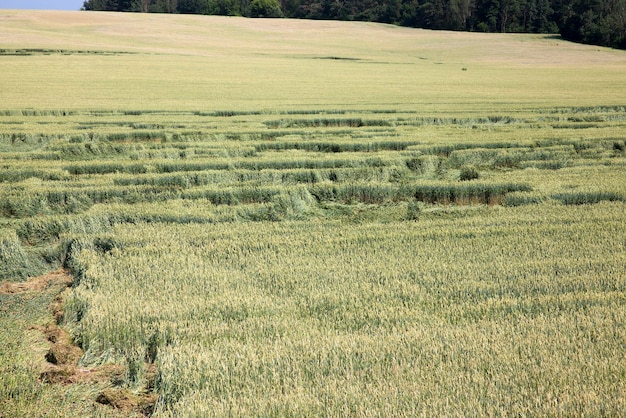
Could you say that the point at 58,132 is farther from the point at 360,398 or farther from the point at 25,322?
the point at 360,398

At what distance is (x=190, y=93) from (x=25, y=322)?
24535mm

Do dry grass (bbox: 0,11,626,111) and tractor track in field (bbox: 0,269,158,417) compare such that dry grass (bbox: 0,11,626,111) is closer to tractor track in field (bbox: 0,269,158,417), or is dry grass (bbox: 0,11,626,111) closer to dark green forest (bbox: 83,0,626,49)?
dark green forest (bbox: 83,0,626,49)

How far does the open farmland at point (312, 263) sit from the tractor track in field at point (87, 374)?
0.03 meters

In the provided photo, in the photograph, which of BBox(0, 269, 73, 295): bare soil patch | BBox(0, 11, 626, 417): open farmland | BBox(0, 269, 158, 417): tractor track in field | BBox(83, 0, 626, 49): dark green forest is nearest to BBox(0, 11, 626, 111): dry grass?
BBox(0, 11, 626, 417): open farmland

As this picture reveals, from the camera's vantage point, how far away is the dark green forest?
3063 inches

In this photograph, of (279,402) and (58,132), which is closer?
(279,402)

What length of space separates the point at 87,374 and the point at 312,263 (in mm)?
3049

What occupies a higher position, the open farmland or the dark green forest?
the dark green forest

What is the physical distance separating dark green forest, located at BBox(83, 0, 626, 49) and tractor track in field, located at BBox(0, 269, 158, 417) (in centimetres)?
8101

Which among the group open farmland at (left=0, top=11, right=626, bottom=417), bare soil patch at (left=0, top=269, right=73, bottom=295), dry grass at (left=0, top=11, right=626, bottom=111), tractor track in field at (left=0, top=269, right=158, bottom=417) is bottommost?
bare soil patch at (left=0, top=269, right=73, bottom=295)

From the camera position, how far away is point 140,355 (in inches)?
213

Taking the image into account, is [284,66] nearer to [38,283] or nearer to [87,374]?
[38,283]

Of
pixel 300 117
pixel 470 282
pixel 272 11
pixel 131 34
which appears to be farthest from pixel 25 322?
pixel 272 11

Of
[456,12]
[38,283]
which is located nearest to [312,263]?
[38,283]
